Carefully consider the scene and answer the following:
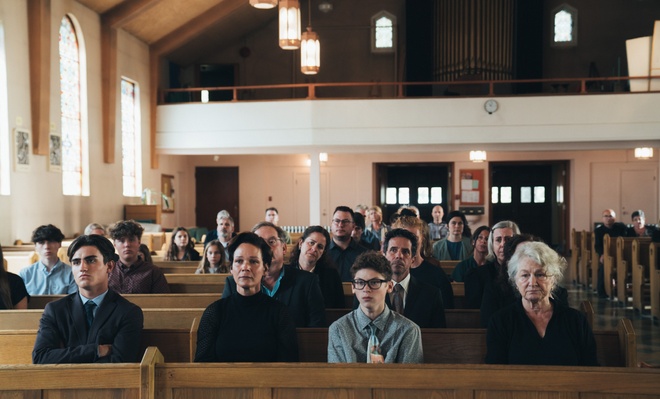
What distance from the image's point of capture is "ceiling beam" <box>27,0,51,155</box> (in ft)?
35.1

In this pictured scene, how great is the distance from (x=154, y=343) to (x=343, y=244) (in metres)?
2.47

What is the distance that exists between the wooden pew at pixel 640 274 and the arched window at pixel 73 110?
8596 mm

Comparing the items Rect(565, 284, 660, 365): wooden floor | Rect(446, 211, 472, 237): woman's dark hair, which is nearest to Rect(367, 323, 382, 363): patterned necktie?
Rect(446, 211, 472, 237): woman's dark hair

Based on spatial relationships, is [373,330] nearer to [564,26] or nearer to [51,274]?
[51,274]

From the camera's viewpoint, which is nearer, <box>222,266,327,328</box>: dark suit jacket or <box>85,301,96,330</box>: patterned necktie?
<box>85,301,96,330</box>: patterned necktie

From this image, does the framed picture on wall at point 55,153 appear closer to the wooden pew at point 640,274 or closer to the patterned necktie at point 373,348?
the wooden pew at point 640,274

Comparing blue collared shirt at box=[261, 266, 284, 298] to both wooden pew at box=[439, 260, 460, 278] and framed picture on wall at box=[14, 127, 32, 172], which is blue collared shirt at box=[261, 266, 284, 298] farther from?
framed picture on wall at box=[14, 127, 32, 172]

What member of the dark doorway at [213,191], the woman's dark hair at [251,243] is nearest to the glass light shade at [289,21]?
the woman's dark hair at [251,243]

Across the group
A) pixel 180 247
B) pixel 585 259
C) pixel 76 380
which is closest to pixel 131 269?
pixel 180 247

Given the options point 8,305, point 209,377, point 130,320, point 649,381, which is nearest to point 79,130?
point 8,305

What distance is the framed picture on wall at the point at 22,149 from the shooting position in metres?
10.4

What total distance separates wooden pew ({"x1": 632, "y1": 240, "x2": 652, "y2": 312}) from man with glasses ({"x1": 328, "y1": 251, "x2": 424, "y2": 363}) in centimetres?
696

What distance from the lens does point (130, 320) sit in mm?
3494

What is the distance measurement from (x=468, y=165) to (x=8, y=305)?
14.6 meters
